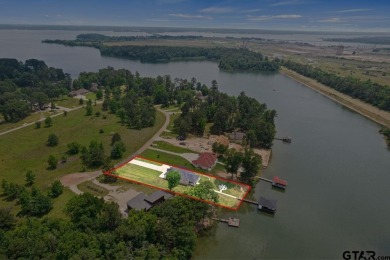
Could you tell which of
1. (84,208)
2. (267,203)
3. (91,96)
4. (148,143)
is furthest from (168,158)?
(91,96)

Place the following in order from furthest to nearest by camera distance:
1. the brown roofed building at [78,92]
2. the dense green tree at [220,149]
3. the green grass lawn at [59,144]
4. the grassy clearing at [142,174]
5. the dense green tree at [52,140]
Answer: the brown roofed building at [78,92]
the dense green tree at [52,140]
the dense green tree at [220,149]
the green grass lawn at [59,144]
the grassy clearing at [142,174]

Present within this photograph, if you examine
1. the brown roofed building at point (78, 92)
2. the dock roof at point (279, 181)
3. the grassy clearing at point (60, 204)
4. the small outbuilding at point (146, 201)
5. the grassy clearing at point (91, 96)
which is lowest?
the grassy clearing at point (60, 204)

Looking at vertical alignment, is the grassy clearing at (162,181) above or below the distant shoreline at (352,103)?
below

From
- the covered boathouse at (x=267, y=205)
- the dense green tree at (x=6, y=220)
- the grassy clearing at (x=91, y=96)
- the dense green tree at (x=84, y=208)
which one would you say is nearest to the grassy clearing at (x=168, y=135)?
the covered boathouse at (x=267, y=205)

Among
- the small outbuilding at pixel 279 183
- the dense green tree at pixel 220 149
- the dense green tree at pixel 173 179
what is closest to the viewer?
the dense green tree at pixel 173 179

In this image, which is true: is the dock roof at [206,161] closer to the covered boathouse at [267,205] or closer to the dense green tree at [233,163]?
the dense green tree at [233,163]
